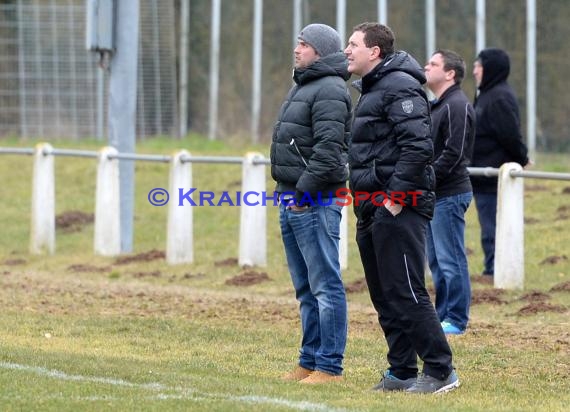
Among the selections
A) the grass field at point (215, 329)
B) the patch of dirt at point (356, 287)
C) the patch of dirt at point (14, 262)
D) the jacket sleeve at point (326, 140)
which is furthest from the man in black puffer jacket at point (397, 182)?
the patch of dirt at point (14, 262)

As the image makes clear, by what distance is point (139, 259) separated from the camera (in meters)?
16.4

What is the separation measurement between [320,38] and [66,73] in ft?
67.3

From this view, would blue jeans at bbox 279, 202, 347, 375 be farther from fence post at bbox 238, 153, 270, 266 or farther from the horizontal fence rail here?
fence post at bbox 238, 153, 270, 266

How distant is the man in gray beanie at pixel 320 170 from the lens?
795 centimetres

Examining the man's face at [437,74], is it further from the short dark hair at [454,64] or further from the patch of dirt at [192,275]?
the patch of dirt at [192,275]

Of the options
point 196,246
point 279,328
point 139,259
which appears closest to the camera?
point 279,328

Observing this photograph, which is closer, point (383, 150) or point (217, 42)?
point (383, 150)

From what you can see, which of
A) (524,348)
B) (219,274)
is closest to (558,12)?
(219,274)

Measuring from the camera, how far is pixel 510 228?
12.7 meters

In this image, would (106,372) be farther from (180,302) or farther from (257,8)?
(257,8)

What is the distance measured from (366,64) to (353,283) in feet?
20.5

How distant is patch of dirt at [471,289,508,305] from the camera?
40.5 ft

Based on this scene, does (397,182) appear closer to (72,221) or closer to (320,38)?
(320,38)

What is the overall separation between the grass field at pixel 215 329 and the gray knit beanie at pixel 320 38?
2049 mm
